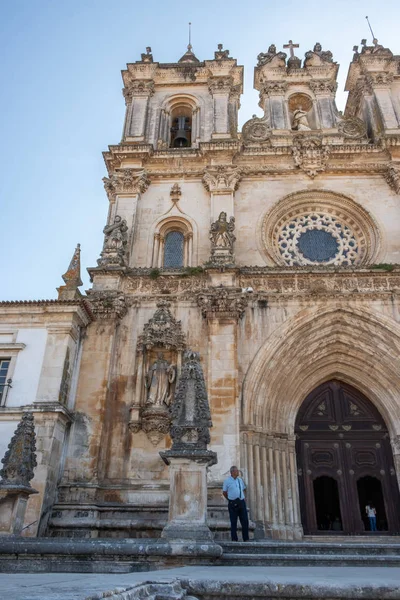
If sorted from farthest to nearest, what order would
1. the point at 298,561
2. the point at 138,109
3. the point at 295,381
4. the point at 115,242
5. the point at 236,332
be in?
the point at 138,109 < the point at 115,242 < the point at 295,381 < the point at 236,332 < the point at 298,561

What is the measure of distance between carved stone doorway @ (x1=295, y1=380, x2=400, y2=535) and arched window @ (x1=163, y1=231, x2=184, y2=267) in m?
6.75

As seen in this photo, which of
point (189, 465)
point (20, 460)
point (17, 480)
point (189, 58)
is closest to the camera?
point (189, 465)

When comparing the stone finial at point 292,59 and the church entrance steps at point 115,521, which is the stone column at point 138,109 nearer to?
the stone finial at point 292,59

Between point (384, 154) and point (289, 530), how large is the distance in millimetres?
14035

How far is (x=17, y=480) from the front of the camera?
10.1 meters

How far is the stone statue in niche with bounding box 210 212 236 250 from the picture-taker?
621 inches

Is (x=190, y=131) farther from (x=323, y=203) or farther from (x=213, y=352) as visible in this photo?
(x=213, y=352)

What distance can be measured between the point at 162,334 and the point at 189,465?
246 inches

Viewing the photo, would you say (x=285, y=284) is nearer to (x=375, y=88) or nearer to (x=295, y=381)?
(x=295, y=381)

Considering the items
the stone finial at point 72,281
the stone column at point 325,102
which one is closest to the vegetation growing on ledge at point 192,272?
the stone finial at point 72,281

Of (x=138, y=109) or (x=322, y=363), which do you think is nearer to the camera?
(x=322, y=363)

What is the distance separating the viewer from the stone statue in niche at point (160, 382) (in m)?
13.5

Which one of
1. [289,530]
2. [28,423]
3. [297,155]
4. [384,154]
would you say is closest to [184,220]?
[297,155]

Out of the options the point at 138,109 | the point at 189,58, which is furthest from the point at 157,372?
the point at 189,58
